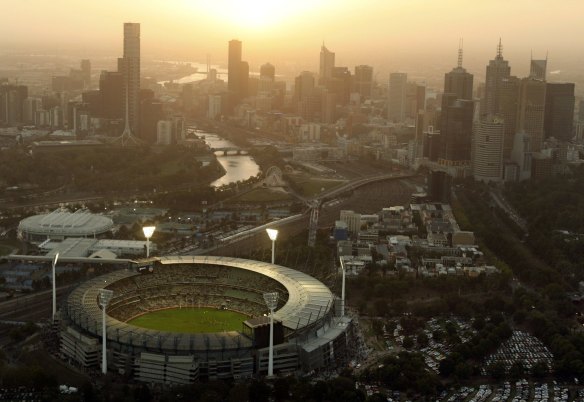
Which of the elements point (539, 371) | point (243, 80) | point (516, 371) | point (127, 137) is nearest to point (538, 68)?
point (127, 137)

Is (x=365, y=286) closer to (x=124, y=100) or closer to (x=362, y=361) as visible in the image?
(x=362, y=361)

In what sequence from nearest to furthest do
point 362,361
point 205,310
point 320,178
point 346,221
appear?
point 362,361 < point 205,310 < point 346,221 < point 320,178

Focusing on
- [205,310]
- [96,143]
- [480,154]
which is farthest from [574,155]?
[205,310]

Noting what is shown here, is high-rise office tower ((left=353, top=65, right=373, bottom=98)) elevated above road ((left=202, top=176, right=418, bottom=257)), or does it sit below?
above

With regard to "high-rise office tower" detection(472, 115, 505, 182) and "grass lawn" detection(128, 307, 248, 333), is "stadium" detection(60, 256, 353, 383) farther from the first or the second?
"high-rise office tower" detection(472, 115, 505, 182)

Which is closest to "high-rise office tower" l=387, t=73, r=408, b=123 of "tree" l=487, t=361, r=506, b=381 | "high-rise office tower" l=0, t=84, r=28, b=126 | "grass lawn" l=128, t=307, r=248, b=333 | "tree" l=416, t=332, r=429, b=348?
"high-rise office tower" l=0, t=84, r=28, b=126

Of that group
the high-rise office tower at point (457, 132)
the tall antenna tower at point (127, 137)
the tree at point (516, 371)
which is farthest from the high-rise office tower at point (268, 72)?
the tree at point (516, 371)
